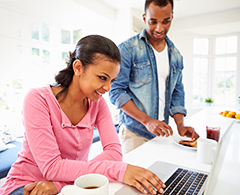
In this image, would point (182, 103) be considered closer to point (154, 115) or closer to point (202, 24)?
point (154, 115)

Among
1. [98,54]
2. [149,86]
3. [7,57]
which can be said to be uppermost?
[7,57]

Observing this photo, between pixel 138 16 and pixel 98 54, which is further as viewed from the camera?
pixel 138 16

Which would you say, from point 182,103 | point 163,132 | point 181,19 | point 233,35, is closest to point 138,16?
point 181,19

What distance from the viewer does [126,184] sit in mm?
693

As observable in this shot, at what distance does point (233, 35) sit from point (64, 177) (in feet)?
20.9

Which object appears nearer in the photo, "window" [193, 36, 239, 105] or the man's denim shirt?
the man's denim shirt

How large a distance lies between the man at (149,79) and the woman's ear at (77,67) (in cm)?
40

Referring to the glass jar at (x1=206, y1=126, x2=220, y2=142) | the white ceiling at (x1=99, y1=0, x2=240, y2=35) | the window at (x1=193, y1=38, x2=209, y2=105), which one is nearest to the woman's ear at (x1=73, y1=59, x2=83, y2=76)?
the glass jar at (x1=206, y1=126, x2=220, y2=142)

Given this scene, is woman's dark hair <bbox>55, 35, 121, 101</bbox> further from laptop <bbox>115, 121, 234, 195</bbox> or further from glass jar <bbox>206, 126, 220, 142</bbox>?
glass jar <bbox>206, 126, 220, 142</bbox>

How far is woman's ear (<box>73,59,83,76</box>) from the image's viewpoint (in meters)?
0.94

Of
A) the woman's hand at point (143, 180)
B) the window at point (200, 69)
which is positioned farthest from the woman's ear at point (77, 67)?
the window at point (200, 69)

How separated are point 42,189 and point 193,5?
16.4 feet

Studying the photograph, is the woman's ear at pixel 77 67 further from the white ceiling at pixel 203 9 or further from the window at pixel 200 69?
the window at pixel 200 69

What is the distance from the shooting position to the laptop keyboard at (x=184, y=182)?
636 mm
